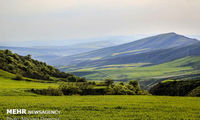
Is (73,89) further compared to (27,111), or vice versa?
(73,89)

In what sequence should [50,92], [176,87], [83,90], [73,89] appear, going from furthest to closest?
[176,87], [83,90], [73,89], [50,92]

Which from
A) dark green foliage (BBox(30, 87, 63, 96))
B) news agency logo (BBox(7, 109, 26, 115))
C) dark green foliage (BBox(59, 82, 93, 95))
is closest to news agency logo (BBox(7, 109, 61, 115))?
news agency logo (BBox(7, 109, 26, 115))

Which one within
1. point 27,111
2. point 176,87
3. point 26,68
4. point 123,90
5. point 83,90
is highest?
point 26,68

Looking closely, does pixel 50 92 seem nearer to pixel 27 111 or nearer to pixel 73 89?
pixel 73 89

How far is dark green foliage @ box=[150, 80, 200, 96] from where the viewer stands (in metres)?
54.5

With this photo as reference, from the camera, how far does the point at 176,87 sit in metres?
57.7

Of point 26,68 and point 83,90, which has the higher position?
point 26,68

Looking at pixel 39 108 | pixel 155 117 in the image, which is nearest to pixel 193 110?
pixel 155 117

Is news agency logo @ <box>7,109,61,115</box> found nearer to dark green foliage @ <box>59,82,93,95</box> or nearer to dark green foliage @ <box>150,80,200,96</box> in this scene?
dark green foliage @ <box>59,82,93,95</box>

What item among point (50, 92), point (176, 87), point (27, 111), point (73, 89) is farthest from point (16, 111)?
point (176, 87)

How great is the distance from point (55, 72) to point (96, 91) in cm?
5409

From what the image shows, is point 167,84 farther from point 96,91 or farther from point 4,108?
point 4,108

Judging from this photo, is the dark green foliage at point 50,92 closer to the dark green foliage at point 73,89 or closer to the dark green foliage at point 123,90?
the dark green foliage at point 73,89

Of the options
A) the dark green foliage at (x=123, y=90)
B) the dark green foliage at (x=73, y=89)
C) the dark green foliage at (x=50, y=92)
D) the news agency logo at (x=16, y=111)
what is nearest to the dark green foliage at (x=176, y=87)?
the dark green foliage at (x=123, y=90)
